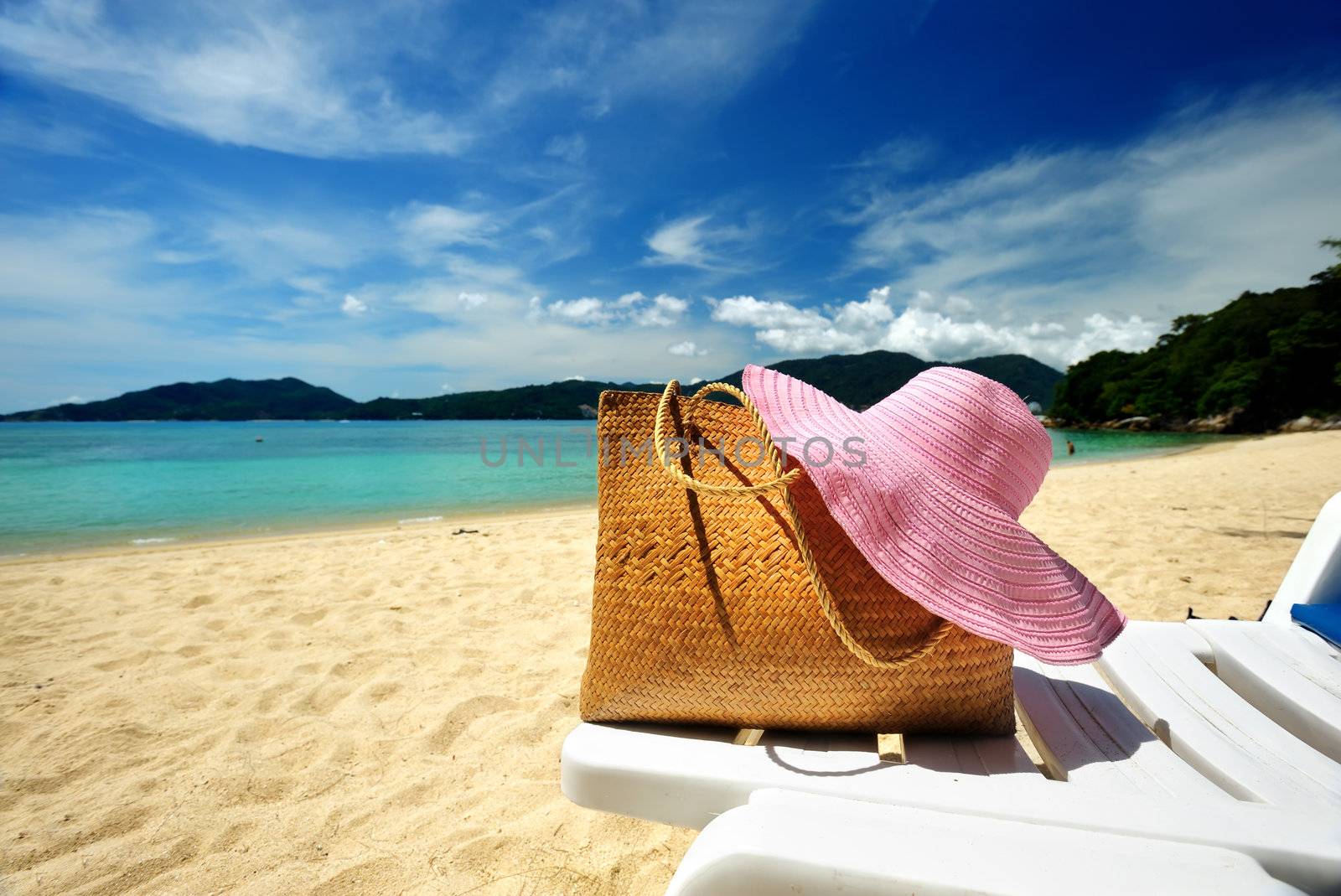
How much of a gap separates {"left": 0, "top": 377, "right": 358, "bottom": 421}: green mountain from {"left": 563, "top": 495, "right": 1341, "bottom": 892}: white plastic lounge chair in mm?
125158

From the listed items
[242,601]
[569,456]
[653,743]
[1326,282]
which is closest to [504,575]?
[242,601]

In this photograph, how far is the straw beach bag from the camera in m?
1.05

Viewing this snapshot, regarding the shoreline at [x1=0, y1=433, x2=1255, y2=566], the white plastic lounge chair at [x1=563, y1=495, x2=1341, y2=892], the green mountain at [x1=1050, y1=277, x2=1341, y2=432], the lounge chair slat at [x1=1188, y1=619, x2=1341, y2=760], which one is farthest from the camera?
the green mountain at [x1=1050, y1=277, x2=1341, y2=432]

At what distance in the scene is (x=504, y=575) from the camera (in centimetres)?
469

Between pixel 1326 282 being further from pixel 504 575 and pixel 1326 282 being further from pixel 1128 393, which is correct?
Answer: pixel 504 575

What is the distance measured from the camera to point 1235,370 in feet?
121

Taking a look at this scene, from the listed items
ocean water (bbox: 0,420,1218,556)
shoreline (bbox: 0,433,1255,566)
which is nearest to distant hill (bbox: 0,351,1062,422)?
ocean water (bbox: 0,420,1218,556)

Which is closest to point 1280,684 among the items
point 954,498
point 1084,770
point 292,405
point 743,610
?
point 1084,770

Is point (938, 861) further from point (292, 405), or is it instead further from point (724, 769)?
point (292, 405)

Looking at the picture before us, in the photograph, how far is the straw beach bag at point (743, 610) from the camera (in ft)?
3.46

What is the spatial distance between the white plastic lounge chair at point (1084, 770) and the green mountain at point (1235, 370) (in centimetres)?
3822

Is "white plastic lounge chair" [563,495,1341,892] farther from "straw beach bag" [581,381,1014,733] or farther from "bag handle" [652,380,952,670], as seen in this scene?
"bag handle" [652,380,952,670]

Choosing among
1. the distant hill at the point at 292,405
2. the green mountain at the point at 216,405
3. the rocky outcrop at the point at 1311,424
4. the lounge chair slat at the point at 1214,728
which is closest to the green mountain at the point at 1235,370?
A: the rocky outcrop at the point at 1311,424

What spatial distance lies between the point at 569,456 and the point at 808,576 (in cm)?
2766
